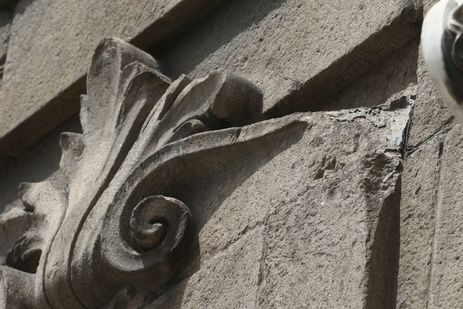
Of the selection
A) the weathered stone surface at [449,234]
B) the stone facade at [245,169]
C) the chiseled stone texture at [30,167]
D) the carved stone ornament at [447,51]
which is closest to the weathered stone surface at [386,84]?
the stone facade at [245,169]

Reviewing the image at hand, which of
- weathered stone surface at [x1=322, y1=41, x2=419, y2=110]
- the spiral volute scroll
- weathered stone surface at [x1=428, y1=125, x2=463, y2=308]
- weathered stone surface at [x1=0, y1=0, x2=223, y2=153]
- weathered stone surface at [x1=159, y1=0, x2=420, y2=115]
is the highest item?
weathered stone surface at [x1=0, y1=0, x2=223, y2=153]

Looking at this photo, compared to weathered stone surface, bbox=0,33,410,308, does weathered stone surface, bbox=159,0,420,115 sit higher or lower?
higher

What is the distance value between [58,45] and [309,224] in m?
1.35

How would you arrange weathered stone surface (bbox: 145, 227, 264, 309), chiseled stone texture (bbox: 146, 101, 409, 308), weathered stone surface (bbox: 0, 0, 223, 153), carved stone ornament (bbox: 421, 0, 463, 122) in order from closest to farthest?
carved stone ornament (bbox: 421, 0, 463, 122) → chiseled stone texture (bbox: 146, 101, 409, 308) → weathered stone surface (bbox: 145, 227, 264, 309) → weathered stone surface (bbox: 0, 0, 223, 153)

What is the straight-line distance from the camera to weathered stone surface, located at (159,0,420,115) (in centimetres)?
314

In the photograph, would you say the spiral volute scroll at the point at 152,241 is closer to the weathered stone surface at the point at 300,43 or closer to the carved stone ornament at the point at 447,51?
the weathered stone surface at the point at 300,43

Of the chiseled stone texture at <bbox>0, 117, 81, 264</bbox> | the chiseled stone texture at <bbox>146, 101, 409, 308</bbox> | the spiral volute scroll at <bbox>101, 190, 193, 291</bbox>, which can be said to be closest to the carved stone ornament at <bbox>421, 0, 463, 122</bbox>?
the chiseled stone texture at <bbox>146, 101, 409, 308</bbox>

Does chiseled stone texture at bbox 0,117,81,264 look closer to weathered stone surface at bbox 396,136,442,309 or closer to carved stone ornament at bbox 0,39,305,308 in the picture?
carved stone ornament at bbox 0,39,305,308

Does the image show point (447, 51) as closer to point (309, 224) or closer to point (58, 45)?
point (309, 224)

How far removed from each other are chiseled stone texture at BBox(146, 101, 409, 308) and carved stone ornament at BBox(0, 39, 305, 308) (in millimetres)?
50

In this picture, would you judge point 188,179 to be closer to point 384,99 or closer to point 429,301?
point 384,99

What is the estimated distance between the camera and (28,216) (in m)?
3.65

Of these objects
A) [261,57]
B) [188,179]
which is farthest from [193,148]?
[261,57]

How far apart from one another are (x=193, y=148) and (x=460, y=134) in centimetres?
61
